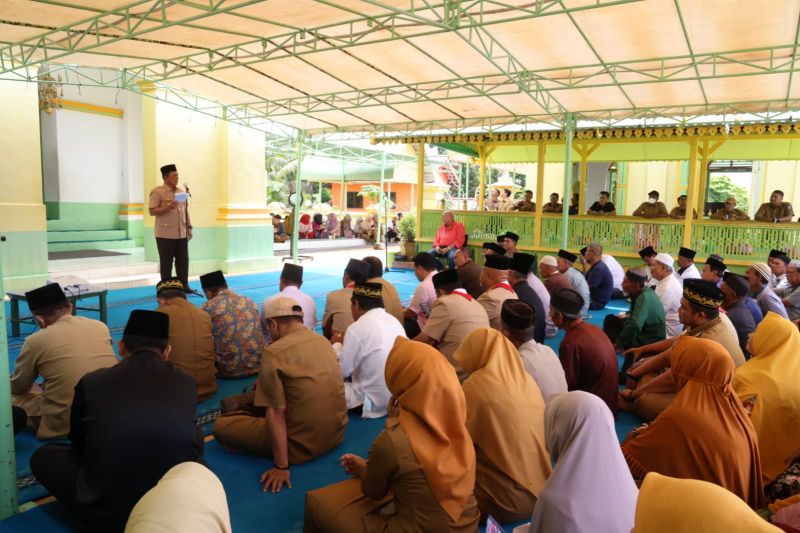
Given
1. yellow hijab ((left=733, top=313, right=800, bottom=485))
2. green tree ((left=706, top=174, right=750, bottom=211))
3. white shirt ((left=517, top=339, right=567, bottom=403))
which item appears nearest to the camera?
yellow hijab ((left=733, top=313, right=800, bottom=485))

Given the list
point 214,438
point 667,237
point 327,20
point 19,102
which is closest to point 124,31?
point 327,20

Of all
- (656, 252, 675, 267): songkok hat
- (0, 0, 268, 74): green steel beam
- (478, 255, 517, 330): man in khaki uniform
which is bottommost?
(478, 255, 517, 330): man in khaki uniform

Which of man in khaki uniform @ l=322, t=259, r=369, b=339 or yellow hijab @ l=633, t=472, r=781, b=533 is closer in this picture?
yellow hijab @ l=633, t=472, r=781, b=533

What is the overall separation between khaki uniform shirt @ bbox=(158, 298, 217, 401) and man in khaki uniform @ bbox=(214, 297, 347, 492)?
2.48ft

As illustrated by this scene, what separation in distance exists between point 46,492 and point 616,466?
8.61 feet

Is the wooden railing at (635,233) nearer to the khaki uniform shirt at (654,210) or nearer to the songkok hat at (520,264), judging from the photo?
the khaki uniform shirt at (654,210)

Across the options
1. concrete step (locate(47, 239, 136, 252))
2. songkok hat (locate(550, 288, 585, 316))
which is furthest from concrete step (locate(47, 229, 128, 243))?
songkok hat (locate(550, 288, 585, 316))

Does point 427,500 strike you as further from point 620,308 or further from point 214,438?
point 620,308

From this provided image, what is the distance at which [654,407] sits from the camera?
3732 millimetres

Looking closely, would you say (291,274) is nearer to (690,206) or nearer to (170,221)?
(170,221)

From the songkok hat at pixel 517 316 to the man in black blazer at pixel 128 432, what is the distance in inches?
61.2

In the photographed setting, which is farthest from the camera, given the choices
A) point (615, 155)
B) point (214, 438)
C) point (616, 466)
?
point (615, 155)

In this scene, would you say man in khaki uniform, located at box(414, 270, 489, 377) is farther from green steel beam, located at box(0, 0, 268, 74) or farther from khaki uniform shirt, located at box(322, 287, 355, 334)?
green steel beam, located at box(0, 0, 268, 74)

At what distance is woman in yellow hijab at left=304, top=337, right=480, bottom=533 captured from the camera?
Result: 203 cm
